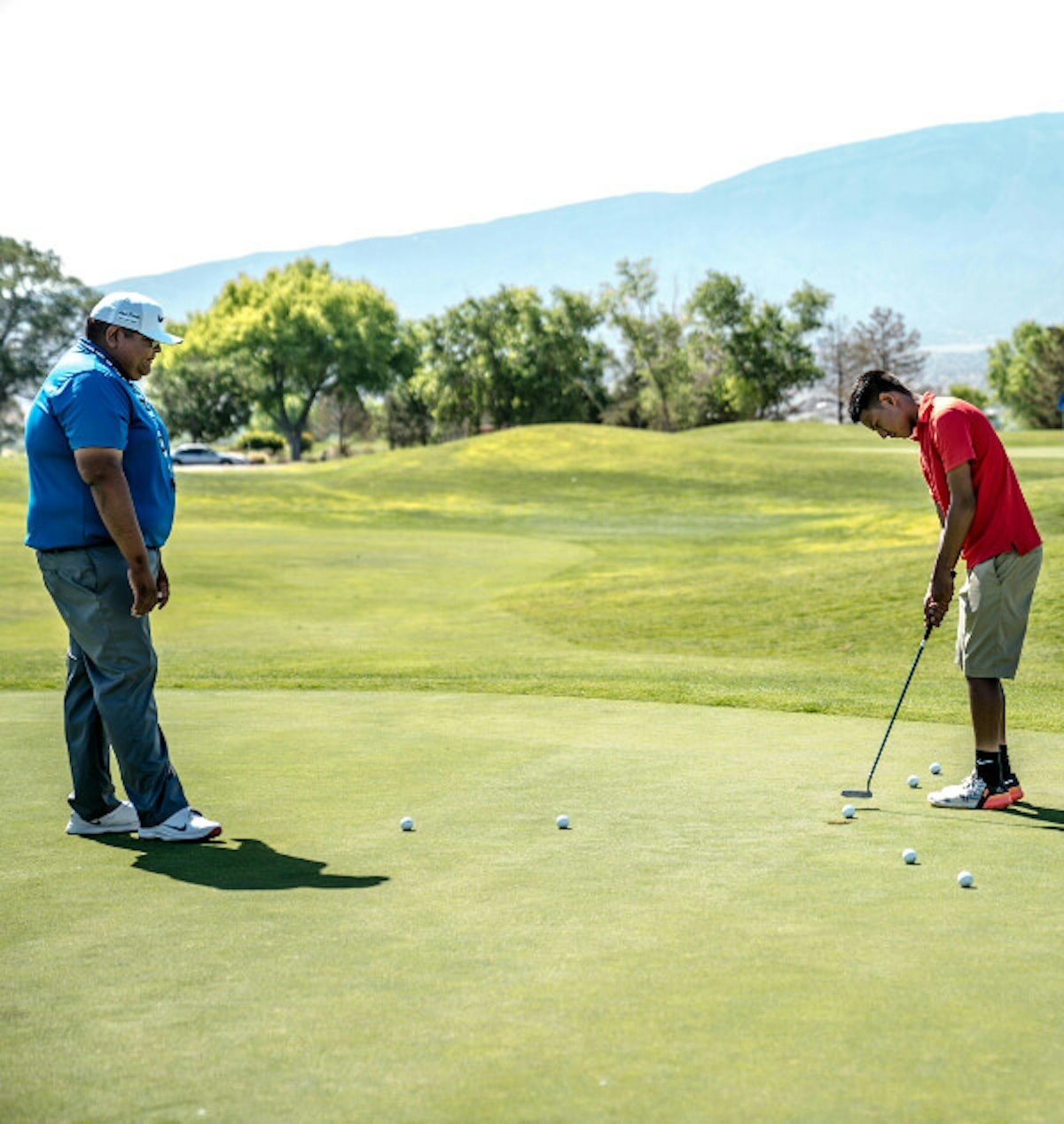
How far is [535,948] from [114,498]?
9.23 feet

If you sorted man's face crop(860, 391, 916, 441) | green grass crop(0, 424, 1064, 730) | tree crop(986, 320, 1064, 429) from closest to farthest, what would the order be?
man's face crop(860, 391, 916, 441)
green grass crop(0, 424, 1064, 730)
tree crop(986, 320, 1064, 429)

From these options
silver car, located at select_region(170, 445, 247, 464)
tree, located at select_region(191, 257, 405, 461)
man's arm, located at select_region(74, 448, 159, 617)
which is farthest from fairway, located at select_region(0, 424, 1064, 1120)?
tree, located at select_region(191, 257, 405, 461)

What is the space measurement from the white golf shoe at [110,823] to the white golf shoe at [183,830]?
151mm

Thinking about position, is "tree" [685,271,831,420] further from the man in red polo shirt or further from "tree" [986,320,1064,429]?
the man in red polo shirt

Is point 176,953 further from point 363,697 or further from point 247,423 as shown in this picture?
point 247,423

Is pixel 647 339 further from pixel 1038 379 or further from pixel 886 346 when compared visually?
pixel 886 346

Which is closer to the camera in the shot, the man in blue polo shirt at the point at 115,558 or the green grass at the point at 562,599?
the man in blue polo shirt at the point at 115,558

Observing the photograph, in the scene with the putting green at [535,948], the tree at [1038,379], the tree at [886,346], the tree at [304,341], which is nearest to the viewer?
the putting green at [535,948]

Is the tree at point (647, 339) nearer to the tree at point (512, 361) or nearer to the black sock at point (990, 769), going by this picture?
the tree at point (512, 361)

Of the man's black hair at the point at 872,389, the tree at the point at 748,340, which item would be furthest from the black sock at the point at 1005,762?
the tree at the point at 748,340

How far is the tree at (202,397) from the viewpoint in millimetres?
100125

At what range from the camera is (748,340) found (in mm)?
106188

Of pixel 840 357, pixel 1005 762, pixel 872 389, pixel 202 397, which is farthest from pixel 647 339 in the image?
pixel 1005 762

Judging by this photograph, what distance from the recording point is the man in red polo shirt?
7.09 meters
